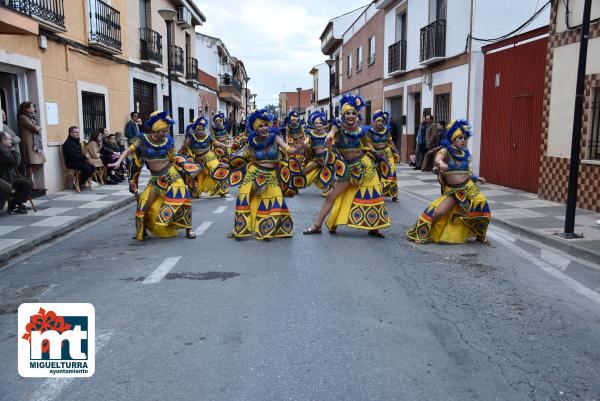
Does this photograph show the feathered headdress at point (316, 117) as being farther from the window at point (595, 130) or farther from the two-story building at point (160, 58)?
the two-story building at point (160, 58)

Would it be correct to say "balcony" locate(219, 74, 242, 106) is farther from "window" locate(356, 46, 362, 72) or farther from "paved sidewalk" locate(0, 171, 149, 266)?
"paved sidewalk" locate(0, 171, 149, 266)

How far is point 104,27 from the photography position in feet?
52.3

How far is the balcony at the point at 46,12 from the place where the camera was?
36.3 feet

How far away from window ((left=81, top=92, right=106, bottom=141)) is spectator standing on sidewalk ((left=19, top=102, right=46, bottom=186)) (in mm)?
3463

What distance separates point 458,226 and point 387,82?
18195 millimetres

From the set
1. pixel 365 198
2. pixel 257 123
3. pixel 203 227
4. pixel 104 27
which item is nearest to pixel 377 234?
pixel 365 198

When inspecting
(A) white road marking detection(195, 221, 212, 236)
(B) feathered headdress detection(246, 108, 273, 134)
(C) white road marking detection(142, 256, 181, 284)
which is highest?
(B) feathered headdress detection(246, 108, 273, 134)

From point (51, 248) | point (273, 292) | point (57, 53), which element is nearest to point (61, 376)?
point (273, 292)

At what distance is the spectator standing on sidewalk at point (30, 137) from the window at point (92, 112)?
3.46 m

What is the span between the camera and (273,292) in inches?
198

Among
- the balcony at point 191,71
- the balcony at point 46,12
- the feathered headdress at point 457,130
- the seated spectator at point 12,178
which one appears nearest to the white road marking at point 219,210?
the seated spectator at point 12,178

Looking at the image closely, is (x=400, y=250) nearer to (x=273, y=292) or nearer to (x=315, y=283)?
(x=315, y=283)

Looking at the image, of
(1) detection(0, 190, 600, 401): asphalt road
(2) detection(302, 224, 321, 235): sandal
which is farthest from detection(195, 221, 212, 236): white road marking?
(2) detection(302, 224, 321, 235): sandal

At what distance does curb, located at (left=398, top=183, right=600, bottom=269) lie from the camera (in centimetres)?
661
